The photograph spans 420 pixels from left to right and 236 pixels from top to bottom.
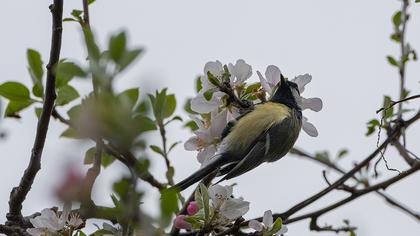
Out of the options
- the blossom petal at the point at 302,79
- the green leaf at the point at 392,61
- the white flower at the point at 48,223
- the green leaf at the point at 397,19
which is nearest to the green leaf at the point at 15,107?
the white flower at the point at 48,223

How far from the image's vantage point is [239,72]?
7.61 feet

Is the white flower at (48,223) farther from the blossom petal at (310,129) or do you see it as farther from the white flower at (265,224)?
the blossom petal at (310,129)

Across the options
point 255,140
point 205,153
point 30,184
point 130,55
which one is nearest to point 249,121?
point 255,140

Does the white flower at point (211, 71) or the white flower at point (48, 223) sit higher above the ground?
the white flower at point (211, 71)

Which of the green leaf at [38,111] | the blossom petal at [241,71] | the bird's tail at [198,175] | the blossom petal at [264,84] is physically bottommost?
the bird's tail at [198,175]

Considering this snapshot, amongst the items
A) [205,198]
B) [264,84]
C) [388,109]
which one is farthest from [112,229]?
[388,109]

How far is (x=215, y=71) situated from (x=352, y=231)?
1035 mm

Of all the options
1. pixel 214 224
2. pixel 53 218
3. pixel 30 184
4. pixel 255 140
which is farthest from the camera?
pixel 255 140

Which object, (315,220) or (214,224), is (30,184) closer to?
(214,224)

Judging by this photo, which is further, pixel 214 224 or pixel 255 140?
pixel 255 140

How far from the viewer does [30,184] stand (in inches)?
86.0

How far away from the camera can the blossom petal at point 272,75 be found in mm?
2354

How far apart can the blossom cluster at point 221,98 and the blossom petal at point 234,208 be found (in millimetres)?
440

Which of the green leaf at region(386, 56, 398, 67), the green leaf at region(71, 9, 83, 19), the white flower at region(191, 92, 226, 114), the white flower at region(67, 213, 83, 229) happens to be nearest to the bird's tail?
the white flower at region(191, 92, 226, 114)
